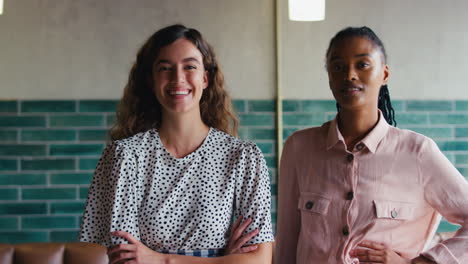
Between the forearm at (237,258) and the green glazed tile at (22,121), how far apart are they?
182 centimetres

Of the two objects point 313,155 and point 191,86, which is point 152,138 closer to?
point 191,86

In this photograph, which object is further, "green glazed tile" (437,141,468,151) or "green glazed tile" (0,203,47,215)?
"green glazed tile" (437,141,468,151)

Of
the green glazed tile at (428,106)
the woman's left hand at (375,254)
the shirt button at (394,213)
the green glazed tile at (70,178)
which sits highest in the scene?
the green glazed tile at (428,106)

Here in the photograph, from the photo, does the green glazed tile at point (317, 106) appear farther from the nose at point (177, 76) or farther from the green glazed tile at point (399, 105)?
the nose at point (177, 76)

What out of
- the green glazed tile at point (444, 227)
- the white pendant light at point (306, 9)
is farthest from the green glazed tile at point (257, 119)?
the green glazed tile at point (444, 227)

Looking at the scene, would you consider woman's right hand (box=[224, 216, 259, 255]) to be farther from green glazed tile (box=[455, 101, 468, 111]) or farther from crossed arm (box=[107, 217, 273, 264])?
green glazed tile (box=[455, 101, 468, 111])

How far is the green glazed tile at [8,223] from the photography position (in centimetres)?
310

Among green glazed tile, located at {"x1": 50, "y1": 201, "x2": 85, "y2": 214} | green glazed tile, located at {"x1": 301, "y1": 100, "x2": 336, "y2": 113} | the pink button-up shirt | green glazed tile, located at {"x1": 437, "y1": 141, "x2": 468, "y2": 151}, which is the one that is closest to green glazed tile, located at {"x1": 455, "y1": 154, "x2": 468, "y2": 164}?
green glazed tile, located at {"x1": 437, "y1": 141, "x2": 468, "y2": 151}

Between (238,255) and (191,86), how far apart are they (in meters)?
0.51

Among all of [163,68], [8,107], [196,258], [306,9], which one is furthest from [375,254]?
[8,107]

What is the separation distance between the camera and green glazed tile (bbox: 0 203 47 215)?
3096 millimetres

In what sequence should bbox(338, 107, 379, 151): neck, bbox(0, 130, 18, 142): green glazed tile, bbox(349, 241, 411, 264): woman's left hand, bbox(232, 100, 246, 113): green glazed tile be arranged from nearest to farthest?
bbox(349, 241, 411, 264): woman's left hand, bbox(338, 107, 379, 151): neck, bbox(0, 130, 18, 142): green glazed tile, bbox(232, 100, 246, 113): green glazed tile

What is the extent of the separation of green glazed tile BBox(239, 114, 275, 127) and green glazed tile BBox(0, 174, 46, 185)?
1157mm

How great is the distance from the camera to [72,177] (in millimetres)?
3135
